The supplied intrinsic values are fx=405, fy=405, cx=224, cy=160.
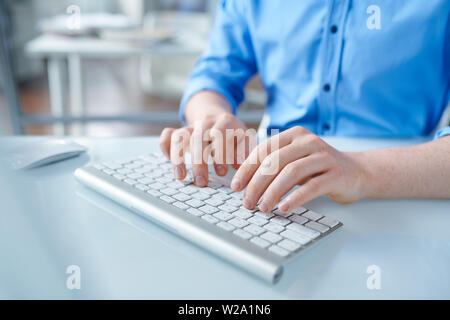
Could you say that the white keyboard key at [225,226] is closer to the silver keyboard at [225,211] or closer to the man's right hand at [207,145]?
the silver keyboard at [225,211]

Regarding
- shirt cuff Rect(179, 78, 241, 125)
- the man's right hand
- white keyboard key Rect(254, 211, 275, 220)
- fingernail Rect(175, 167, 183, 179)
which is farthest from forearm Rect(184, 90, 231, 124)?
white keyboard key Rect(254, 211, 275, 220)

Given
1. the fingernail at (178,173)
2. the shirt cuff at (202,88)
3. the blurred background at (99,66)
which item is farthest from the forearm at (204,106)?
the blurred background at (99,66)

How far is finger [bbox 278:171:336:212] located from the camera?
452 millimetres

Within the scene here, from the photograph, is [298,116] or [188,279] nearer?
[188,279]

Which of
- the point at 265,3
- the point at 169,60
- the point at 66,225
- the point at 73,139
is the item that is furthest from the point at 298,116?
the point at 169,60

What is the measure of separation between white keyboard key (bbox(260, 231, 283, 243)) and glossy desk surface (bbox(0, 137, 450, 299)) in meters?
0.03

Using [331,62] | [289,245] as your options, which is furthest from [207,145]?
[331,62]

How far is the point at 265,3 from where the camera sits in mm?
885

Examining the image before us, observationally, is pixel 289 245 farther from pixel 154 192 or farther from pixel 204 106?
pixel 204 106

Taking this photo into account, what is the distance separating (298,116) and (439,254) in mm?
510

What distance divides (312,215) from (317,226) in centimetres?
2

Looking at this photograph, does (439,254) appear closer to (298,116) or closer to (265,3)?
(298,116)

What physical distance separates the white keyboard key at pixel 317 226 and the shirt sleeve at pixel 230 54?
1.62ft

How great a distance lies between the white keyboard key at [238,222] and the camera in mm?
422
